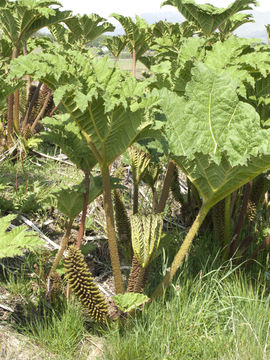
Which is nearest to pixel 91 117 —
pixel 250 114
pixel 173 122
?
pixel 173 122

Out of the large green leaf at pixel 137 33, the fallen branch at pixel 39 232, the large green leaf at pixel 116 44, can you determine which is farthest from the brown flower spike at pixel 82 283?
the large green leaf at pixel 116 44

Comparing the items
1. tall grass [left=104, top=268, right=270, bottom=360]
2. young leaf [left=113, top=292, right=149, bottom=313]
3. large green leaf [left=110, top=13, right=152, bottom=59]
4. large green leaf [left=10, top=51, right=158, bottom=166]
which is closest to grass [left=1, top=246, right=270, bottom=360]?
tall grass [left=104, top=268, right=270, bottom=360]

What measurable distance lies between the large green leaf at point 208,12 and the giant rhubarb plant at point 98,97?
1593 millimetres

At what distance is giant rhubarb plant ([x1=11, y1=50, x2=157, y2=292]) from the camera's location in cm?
192

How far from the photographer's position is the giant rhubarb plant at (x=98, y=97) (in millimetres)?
1924

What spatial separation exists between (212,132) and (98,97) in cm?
69

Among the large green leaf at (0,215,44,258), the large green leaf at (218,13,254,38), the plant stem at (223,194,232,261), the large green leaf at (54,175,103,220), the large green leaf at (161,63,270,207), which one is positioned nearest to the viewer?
the large green leaf at (0,215,44,258)

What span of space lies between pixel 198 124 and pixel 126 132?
427 mm

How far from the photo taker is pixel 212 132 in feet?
7.72

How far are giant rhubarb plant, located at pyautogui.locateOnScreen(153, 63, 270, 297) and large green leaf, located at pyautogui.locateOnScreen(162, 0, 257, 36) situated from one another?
4.43 feet

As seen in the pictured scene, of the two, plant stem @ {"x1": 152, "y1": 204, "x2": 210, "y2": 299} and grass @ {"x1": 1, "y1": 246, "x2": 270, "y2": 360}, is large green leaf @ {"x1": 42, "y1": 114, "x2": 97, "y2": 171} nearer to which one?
plant stem @ {"x1": 152, "y1": 204, "x2": 210, "y2": 299}

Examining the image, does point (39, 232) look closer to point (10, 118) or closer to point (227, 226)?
point (227, 226)

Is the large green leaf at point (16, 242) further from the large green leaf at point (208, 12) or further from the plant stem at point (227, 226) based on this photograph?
the large green leaf at point (208, 12)

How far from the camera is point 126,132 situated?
214cm
